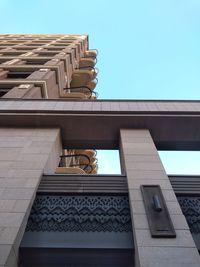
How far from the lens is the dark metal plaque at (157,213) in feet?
16.0

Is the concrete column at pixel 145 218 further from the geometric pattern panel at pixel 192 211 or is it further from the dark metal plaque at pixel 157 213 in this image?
the geometric pattern panel at pixel 192 211

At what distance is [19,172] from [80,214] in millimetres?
1747

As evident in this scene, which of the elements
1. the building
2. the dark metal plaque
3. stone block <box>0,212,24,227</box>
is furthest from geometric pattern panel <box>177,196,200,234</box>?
stone block <box>0,212,24,227</box>

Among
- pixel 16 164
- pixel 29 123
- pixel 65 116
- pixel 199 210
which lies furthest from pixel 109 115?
pixel 199 210

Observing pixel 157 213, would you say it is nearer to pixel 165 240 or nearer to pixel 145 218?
pixel 145 218

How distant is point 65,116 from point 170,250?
558cm

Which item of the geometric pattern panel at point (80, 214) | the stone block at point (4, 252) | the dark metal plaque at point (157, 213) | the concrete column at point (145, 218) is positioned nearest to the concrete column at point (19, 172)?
the stone block at point (4, 252)

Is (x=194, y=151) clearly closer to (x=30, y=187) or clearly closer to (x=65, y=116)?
(x=65, y=116)

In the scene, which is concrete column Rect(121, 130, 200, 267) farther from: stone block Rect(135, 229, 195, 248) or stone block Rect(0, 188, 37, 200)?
stone block Rect(0, 188, 37, 200)

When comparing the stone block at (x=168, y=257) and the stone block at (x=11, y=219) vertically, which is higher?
the stone block at (x=11, y=219)

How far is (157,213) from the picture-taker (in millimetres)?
5258

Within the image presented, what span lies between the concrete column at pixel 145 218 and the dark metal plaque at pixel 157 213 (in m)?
0.08

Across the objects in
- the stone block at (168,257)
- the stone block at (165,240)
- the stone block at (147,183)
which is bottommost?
the stone block at (168,257)

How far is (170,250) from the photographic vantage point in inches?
178
